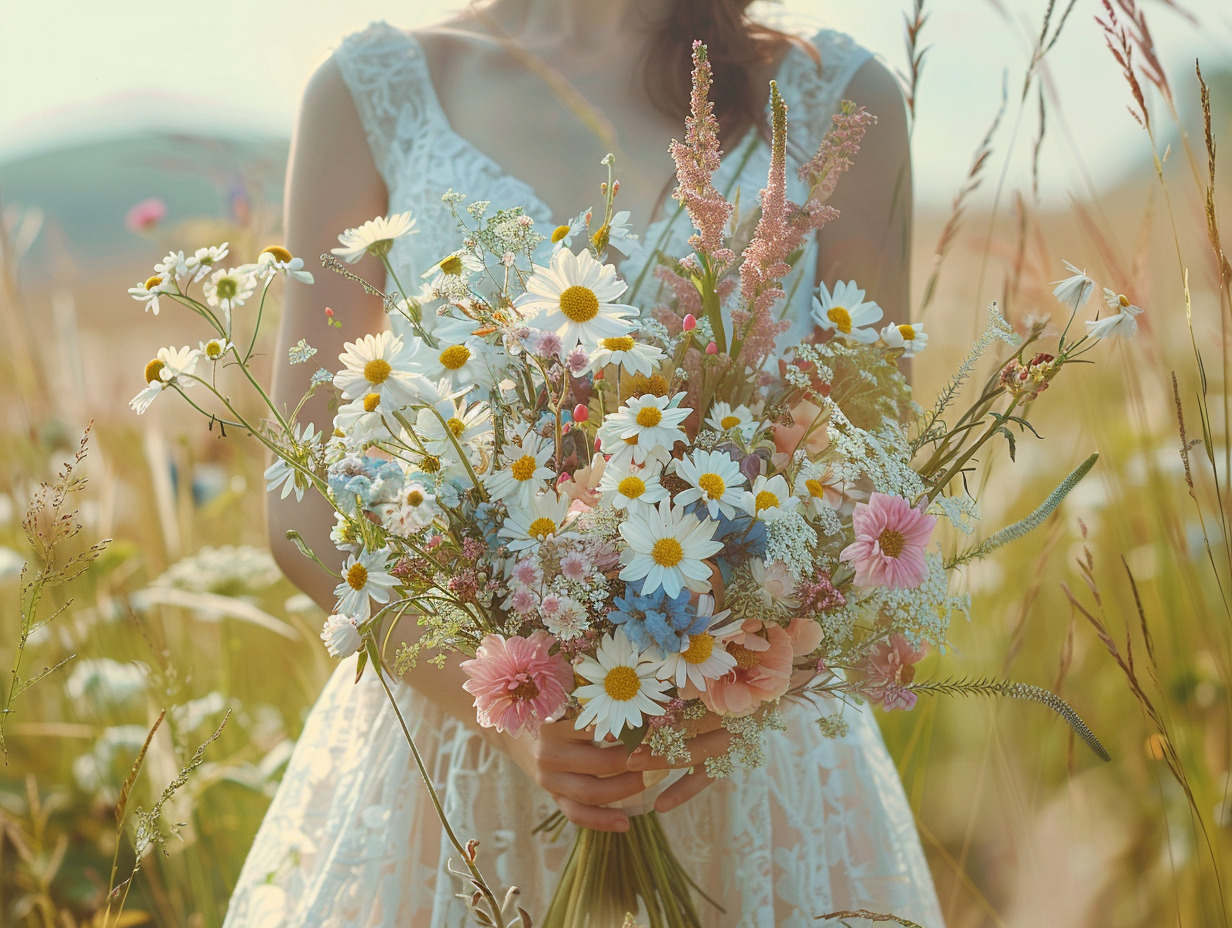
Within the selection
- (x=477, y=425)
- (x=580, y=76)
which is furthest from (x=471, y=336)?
(x=580, y=76)

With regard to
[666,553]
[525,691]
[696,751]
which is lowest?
[696,751]

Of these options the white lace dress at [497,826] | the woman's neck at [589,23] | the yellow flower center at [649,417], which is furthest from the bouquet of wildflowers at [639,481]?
the woman's neck at [589,23]

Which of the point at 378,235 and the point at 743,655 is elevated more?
the point at 378,235

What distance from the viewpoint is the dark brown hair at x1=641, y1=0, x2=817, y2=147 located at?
1.22 m

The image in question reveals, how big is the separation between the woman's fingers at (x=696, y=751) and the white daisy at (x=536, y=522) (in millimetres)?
216

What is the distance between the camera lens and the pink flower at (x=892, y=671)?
0.61 meters

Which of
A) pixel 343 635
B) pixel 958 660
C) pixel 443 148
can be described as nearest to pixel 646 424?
pixel 343 635

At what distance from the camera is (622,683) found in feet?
1.84

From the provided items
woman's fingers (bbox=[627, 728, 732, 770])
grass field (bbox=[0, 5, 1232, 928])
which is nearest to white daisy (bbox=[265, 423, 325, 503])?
woman's fingers (bbox=[627, 728, 732, 770])

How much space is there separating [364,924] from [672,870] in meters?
0.36

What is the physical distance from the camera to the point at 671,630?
54 centimetres

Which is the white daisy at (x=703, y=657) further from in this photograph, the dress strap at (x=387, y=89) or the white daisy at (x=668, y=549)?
the dress strap at (x=387, y=89)

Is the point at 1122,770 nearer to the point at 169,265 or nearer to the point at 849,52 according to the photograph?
the point at 849,52

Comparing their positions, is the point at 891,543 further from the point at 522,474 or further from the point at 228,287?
the point at 228,287
